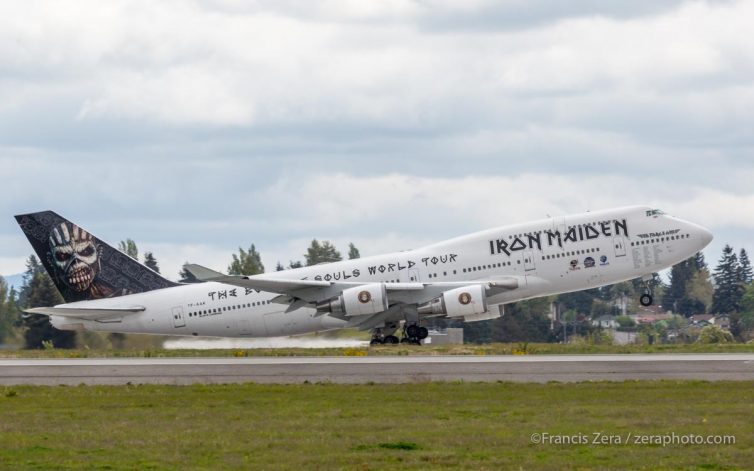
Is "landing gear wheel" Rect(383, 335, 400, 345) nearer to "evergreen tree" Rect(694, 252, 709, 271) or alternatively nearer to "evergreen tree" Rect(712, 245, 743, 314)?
"evergreen tree" Rect(712, 245, 743, 314)

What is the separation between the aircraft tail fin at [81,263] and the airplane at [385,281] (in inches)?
1.7

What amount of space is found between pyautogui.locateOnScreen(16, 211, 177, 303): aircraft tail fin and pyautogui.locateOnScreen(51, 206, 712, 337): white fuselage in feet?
2.18

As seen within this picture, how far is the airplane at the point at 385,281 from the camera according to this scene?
1987 inches

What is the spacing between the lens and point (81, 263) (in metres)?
55.0

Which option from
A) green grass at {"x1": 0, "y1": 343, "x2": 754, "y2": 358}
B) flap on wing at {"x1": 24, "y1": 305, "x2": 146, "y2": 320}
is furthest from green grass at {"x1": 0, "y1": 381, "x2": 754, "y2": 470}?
flap on wing at {"x1": 24, "y1": 305, "x2": 146, "y2": 320}

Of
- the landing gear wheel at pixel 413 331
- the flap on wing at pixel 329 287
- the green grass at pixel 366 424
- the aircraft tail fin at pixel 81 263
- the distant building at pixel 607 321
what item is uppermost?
the aircraft tail fin at pixel 81 263

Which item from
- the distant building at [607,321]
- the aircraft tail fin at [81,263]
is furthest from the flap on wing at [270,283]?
the distant building at [607,321]

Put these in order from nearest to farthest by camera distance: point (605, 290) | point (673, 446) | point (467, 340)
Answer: point (673, 446)
point (467, 340)
point (605, 290)

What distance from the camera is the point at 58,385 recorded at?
34.2 m

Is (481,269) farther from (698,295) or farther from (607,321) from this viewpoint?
(698,295)

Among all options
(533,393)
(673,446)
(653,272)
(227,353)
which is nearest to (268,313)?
(227,353)

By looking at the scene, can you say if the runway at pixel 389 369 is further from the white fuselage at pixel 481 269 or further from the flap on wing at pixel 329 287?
the white fuselage at pixel 481 269

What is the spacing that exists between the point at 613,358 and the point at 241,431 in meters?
20.9

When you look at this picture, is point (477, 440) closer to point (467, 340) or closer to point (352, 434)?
point (352, 434)
